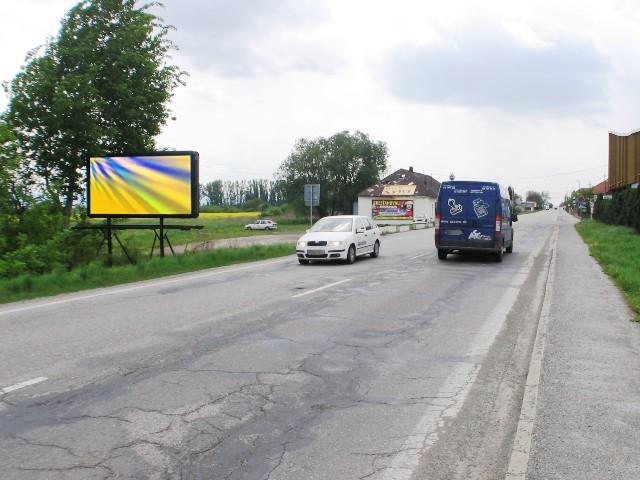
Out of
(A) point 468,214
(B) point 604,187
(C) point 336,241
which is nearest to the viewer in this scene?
(C) point 336,241

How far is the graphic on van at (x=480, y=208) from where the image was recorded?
1819cm

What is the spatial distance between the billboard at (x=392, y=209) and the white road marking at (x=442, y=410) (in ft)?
248

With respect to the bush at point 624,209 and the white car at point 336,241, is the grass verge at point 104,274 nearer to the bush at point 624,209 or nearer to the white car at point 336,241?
the white car at point 336,241

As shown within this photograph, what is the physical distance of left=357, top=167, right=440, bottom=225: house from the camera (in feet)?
275

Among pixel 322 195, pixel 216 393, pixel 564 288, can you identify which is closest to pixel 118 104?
pixel 564 288

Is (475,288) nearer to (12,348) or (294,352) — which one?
(294,352)

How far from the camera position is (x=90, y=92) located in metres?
21.5

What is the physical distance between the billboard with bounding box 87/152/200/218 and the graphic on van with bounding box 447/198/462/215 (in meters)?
8.09

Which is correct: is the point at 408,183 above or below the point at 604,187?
above

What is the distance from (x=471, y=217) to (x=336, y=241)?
440 centimetres

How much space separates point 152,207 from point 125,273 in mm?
4580

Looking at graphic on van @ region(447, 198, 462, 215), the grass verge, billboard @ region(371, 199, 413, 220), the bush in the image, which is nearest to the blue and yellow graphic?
the grass verge

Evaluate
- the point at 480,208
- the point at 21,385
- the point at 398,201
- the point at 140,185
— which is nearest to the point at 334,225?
the point at 480,208

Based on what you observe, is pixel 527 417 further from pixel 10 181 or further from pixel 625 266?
pixel 10 181
